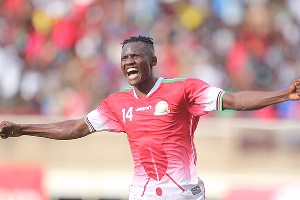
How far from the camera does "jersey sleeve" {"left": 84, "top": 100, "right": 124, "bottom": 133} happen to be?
357 inches

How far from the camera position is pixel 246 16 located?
57.2 feet

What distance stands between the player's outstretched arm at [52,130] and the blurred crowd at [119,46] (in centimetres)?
658

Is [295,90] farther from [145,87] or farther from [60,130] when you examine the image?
[60,130]

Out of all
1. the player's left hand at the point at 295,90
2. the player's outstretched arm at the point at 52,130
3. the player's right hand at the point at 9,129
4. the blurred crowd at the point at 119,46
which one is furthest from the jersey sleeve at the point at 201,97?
the blurred crowd at the point at 119,46

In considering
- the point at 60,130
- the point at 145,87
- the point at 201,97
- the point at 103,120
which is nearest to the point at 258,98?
the point at 201,97

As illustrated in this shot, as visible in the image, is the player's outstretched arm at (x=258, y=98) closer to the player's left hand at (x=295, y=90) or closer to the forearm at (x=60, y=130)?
the player's left hand at (x=295, y=90)

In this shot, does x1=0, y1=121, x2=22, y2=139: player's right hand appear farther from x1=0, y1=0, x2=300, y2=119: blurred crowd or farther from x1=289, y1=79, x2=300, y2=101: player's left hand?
x1=0, y1=0, x2=300, y2=119: blurred crowd

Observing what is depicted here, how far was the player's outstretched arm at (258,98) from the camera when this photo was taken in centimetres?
775

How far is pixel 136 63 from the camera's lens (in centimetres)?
862

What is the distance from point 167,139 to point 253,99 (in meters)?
0.97

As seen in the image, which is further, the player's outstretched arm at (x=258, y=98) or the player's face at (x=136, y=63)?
the player's face at (x=136, y=63)

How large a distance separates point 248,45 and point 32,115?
162 inches

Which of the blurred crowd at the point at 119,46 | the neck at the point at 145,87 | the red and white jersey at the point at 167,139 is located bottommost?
the red and white jersey at the point at 167,139

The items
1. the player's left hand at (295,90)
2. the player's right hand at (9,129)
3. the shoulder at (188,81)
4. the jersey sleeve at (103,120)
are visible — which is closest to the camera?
the player's left hand at (295,90)
